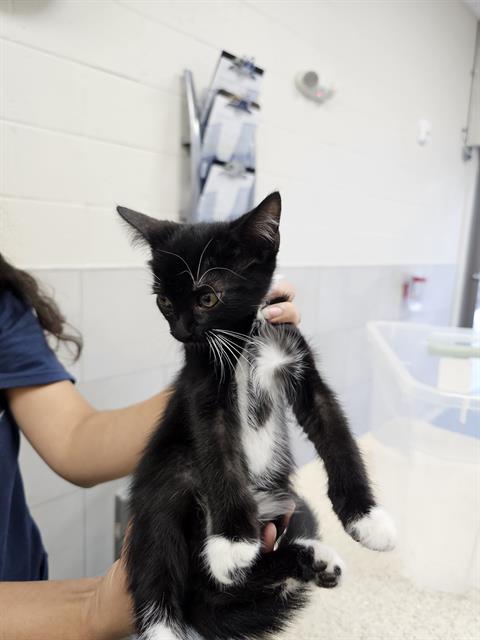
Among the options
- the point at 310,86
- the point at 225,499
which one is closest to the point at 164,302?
the point at 225,499

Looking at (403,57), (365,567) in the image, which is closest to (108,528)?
(365,567)

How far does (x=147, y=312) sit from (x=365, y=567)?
3.17 ft

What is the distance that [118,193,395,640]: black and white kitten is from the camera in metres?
0.69

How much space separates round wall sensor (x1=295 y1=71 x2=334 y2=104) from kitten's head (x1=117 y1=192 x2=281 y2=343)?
147 centimetres

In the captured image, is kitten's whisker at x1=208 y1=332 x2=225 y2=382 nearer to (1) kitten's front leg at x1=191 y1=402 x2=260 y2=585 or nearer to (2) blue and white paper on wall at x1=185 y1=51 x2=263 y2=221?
(1) kitten's front leg at x1=191 y1=402 x2=260 y2=585

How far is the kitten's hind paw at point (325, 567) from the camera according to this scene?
700mm

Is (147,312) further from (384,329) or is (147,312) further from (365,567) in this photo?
(365,567)

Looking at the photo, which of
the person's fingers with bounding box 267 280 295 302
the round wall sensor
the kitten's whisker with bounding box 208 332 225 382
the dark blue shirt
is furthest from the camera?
the round wall sensor

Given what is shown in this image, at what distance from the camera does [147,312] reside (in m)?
1.58

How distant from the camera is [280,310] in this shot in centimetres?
82

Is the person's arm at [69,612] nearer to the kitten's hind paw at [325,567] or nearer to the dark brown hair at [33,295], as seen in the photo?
the kitten's hind paw at [325,567]

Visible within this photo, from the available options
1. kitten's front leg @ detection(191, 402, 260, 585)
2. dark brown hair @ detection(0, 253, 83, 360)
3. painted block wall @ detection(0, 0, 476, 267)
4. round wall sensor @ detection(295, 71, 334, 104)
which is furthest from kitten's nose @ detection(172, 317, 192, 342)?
round wall sensor @ detection(295, 71, 334, 104)

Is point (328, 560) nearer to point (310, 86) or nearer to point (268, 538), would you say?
point (268, 538)

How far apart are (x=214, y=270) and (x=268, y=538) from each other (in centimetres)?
41
